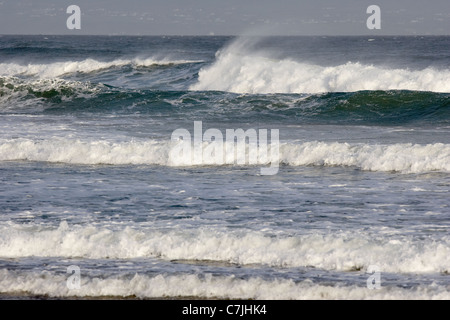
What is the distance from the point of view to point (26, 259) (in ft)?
25.3

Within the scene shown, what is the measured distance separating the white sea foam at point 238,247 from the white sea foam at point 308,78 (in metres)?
19.3

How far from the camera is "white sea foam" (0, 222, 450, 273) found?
24.0ft

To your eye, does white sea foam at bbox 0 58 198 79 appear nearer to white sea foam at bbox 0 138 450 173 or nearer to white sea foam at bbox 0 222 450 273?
white sea foam at bbox 0 138 450 173

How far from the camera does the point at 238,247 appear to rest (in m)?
7.79

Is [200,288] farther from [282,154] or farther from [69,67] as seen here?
[69,67]

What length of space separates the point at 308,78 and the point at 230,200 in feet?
60.9

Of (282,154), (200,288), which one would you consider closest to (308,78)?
(282,154)

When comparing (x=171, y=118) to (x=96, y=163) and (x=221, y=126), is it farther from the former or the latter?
(x=96, y=163)

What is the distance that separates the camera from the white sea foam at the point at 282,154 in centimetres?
1280

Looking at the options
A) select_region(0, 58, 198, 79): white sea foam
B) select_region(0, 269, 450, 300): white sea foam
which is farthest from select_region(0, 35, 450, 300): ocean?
select_region(0, 58, 198, 79): white sea foam

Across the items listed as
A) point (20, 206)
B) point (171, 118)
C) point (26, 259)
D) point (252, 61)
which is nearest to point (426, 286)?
point (26, 259)

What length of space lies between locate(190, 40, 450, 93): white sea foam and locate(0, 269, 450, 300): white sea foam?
2070cm

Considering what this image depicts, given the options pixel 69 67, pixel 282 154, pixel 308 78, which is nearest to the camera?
pixel 282 154

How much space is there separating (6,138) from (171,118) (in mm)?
5981
